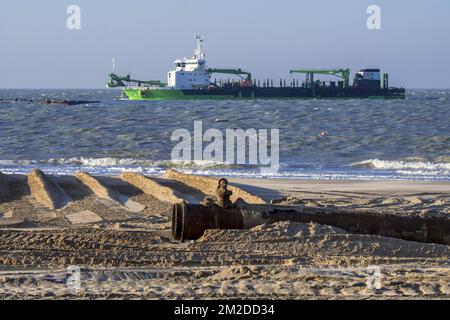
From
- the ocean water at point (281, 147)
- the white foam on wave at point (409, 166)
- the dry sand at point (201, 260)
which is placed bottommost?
the white foam on wave at point (409, 166)

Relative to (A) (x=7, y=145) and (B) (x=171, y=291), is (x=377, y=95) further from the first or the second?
(B) (x=171, y=291)

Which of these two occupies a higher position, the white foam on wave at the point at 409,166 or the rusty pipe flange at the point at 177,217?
the rusty pipe flange at the point at 177,217

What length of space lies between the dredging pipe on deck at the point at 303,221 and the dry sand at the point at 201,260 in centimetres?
12

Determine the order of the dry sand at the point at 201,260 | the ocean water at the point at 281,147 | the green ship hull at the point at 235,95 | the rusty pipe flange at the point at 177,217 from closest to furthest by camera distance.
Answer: the dry sand at the point at 201,260, the rusty pipe flange at the point at 177,217, the ocean water at the point at 281,147, the green ship hull at the point at 235,95

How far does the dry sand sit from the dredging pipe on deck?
0.39ft

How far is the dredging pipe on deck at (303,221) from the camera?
8.44m

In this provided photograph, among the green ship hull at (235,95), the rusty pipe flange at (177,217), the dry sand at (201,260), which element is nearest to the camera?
the dry sand at (201,260)

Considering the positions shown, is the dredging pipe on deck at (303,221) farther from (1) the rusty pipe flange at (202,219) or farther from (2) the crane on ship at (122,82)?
(2) the crane on ship at (122,82)

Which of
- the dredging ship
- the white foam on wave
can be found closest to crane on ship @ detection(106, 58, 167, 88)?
the dredging ship

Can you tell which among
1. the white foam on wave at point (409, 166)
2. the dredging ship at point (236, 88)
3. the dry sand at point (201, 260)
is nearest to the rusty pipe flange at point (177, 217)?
the dry sand at point (201, 260)

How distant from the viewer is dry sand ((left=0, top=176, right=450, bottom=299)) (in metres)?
6.18

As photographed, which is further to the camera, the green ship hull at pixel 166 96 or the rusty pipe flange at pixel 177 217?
the green ship hull at pixel 166 96

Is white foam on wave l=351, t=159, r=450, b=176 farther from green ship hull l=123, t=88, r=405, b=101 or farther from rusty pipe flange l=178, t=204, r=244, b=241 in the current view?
green ship hull l=123, t=88, r=405, b=101
